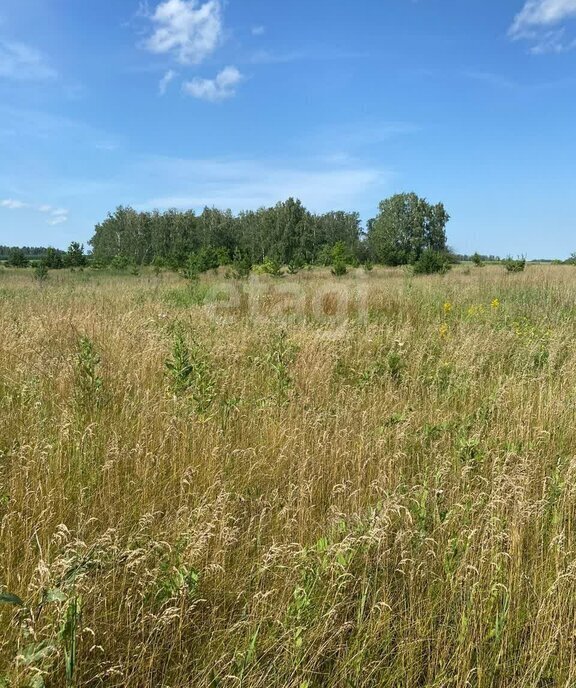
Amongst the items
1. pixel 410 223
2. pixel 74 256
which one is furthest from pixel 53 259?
pixel 410 223

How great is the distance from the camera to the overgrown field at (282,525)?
142 centimetres

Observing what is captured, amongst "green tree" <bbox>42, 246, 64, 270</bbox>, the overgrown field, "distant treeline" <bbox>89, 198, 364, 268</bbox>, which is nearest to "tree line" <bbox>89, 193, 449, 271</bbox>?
"distant treeline" <bbox>89, 198, 364, 268</bbox>

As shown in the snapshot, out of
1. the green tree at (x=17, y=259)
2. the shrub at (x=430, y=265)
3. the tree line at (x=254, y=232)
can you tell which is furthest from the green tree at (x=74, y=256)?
the shrub at (x=430, y=265)

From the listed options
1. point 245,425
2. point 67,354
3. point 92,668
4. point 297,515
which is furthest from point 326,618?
point 67,354

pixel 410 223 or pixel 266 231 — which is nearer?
pixel 266 231

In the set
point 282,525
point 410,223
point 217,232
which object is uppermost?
point 410,223

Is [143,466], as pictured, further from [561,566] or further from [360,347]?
[360,347]

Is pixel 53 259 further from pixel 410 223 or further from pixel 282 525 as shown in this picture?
pixel 410 223

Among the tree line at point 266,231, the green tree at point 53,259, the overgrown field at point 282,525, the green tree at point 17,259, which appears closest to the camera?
the overgrown field at point 282,525

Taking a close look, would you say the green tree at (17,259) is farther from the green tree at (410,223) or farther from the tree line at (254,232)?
the green tree at (410,223)

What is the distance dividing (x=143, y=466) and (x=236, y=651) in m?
1.20

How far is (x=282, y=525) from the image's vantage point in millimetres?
2033

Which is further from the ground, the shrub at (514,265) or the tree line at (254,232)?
the tree line at (254,232)

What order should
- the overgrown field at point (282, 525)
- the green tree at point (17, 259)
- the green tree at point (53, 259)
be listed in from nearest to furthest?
the overgrown field at point (282, 525), the green tree at point (53, 259), the green tree at point (17, 259)
